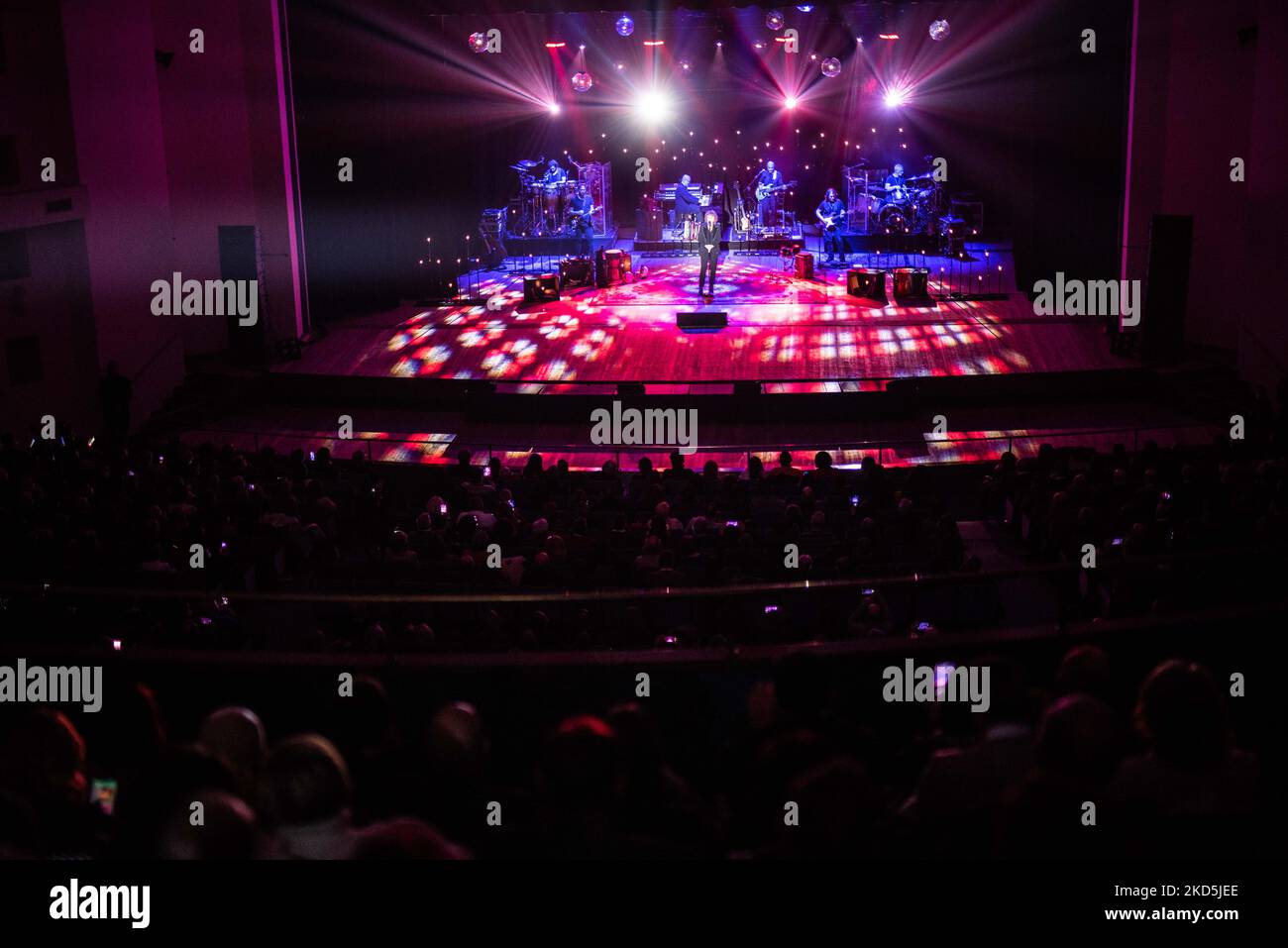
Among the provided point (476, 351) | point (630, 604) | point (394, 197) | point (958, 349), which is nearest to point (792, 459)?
point (958, 349)

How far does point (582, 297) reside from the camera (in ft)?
56.9

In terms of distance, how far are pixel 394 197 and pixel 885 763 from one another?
49.3 feet

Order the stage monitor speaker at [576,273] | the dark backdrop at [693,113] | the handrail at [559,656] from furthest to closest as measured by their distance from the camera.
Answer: the stage monitor speaker at [576,273]
the dark backdrop at [693,113]
the handrail at [559,656]

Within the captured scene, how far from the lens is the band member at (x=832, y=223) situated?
1886cm

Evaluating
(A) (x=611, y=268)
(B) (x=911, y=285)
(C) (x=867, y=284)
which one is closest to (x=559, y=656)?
(B) (x=911, y=285)

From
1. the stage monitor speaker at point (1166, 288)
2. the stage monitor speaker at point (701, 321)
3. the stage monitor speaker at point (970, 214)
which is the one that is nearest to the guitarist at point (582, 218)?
the stage monitor speaker at point (701, 321)

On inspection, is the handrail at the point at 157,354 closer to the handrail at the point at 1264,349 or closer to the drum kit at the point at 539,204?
the drum kit at the point at 539,204

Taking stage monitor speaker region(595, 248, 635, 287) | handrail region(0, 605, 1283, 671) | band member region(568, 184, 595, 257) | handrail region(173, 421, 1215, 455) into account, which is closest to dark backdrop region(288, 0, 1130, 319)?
band member region(568, 184, 595, 257)

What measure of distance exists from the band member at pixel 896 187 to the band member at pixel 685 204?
281cm

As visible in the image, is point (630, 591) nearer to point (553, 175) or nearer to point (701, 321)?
point (701, 321)

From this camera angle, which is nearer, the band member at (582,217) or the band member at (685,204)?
the band member at (685,204)

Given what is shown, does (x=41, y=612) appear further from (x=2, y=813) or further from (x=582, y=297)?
(x=582, y=297)

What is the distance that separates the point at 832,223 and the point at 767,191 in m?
1.68

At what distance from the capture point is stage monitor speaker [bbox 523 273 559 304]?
16.8m
